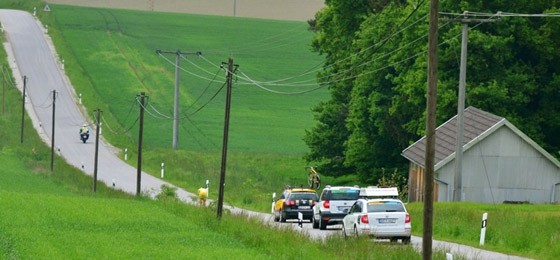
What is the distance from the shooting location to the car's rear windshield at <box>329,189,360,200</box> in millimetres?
49188

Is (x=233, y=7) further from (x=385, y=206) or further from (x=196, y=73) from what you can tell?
(x=385, y=206)

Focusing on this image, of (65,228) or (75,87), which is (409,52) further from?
(75,87)

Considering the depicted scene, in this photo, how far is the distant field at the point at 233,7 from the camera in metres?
189

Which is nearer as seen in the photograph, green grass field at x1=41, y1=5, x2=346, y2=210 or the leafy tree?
the leafy tree

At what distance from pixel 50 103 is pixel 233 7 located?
3301 inches

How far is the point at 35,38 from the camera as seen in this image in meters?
139

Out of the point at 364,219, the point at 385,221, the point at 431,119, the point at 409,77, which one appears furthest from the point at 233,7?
the point at 431,119

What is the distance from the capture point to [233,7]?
634 ft

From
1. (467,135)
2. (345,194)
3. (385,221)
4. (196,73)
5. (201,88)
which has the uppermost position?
(196,73)

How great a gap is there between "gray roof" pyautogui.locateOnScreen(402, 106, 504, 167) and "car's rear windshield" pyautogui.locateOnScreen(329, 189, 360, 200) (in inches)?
277

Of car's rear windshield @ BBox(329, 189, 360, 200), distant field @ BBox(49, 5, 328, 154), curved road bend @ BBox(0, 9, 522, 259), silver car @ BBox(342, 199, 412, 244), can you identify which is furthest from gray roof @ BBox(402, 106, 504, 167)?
distant field @ BBox(49, 5, 328, 154)

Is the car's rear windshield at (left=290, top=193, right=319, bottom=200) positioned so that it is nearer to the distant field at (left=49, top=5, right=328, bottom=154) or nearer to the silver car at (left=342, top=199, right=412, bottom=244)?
the silver car at (left=342, top=199, right=412, bottom=244)

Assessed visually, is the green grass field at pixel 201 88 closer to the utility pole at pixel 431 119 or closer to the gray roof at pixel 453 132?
the gray roof at pixel 453 132

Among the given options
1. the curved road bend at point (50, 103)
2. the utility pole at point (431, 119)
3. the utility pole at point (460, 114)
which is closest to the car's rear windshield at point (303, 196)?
the curved road bend at point (50, 103)
